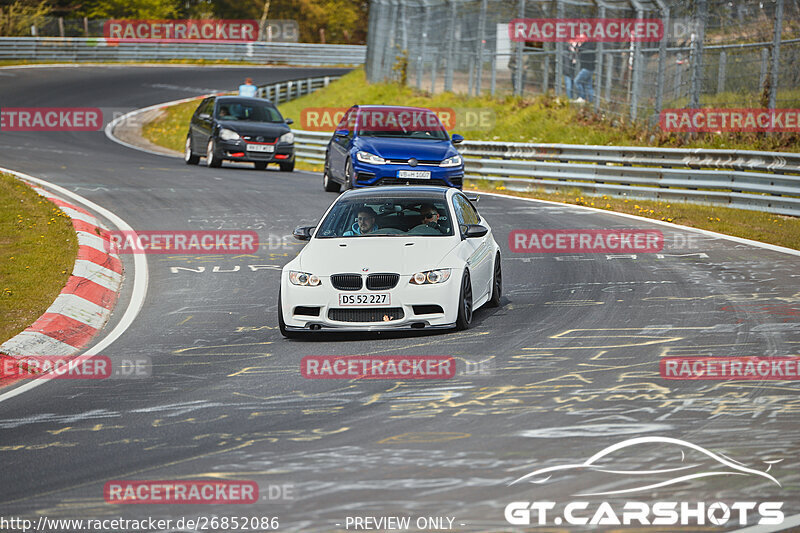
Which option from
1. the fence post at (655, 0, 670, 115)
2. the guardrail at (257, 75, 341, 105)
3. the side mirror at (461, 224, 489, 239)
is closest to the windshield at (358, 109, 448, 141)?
the fence post at (655, 0, 670, 115)

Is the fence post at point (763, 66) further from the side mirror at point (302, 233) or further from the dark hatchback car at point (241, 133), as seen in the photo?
the side mirror at point (302, 233)

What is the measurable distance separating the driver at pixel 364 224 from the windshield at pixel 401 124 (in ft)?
29.3

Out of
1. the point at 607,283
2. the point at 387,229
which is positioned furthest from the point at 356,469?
the point at 607,283

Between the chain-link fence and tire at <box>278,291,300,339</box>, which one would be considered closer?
tire at <box>278,291,300,339</box>

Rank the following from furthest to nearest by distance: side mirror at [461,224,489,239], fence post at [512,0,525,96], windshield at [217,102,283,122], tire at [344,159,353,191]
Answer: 1. fence post at [512,0,525,96]
2. windshield at [217,102,283,122]
3. tire at [344,159,353,191]
4. side mirror at [461,224,489,239]

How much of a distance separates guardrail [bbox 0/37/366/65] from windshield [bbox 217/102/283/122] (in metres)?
30.1

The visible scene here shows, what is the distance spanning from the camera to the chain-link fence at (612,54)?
21328mm

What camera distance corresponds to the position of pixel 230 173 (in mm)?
25094

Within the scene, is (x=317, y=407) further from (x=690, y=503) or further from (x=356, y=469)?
(x=690, y=503)

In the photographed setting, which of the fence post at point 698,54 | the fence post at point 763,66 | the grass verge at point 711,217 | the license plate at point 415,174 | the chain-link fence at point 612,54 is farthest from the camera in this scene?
the fence post at point 698,54

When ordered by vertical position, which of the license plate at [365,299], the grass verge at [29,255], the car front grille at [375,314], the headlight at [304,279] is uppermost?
the headlight at [304,279]

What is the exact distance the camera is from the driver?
10896 mm

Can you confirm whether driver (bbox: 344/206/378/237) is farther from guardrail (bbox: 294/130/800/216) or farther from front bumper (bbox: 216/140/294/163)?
front bumper (bbox: 216/140/294/163)

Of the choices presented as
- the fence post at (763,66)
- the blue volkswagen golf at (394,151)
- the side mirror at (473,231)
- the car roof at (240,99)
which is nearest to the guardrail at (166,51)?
the car roof at (240,99)
